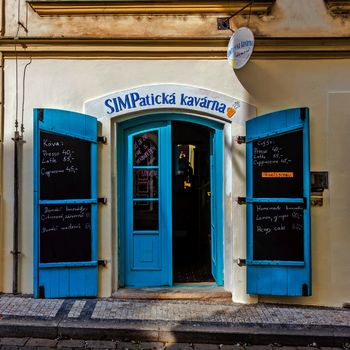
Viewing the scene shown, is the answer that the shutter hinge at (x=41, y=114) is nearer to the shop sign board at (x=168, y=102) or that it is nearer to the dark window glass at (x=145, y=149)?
the shop sign board at (x=168, y=102)

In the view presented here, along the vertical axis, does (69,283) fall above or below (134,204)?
below

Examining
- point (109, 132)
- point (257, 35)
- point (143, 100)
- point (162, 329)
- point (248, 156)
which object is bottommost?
point (162, 329)

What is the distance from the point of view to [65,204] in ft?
16.5

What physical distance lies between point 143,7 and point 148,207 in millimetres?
2536

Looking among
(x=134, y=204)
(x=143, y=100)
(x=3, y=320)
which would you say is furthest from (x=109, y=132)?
(x=3, y=320)

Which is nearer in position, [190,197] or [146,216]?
[146,216]

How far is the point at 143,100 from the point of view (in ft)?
17.0

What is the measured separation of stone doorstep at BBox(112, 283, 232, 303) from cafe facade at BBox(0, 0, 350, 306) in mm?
133

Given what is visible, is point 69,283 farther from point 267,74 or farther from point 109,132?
point 267,74

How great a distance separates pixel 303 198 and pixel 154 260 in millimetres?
2058

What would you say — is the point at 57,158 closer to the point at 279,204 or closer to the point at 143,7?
the point at 143,7

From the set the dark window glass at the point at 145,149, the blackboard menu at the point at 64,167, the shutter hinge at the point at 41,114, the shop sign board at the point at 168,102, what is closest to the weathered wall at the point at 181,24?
the shop sign board at the point at 168,102

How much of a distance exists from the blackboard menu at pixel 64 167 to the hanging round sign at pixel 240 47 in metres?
Answer: 2.03

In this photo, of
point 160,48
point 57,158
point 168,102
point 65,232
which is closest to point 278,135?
point 168,102
